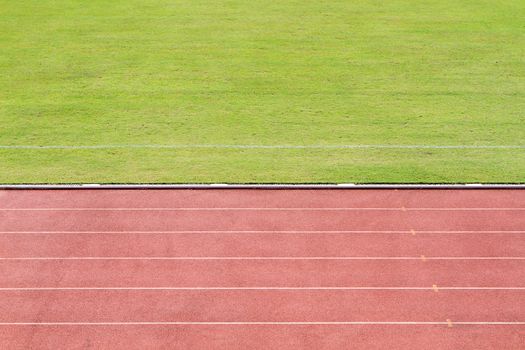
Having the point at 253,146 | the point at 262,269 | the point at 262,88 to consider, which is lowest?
the point at 262,88

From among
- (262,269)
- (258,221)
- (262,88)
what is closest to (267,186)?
(258,221)

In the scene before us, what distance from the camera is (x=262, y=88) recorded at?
19891 millimetres

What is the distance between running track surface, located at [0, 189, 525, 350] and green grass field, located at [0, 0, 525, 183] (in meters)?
1.12

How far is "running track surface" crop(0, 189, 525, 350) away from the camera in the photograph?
11.2m

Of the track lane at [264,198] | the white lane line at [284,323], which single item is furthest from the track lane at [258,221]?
the white lane line at [284,323]

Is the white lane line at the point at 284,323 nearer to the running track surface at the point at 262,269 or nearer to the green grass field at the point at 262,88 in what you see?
the running track surface at the point at 262,269

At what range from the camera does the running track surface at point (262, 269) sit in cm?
1120

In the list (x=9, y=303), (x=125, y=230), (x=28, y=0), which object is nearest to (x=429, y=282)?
(x=125, y=230)

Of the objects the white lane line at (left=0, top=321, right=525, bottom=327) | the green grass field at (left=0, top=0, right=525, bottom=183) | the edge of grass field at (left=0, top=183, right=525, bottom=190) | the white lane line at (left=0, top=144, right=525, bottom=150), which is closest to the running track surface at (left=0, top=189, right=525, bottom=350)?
the white lane line at (left=0, top=321, right=525, bottom=327)

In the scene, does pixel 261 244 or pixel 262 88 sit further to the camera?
pixel 262 88

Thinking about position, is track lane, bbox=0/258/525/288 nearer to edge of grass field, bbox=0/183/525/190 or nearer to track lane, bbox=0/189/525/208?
track lane, bbox=0/189/525/208

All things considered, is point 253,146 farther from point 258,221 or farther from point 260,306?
point 260,306

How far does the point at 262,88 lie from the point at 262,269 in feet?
27.0

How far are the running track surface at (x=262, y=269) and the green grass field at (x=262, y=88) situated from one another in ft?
3.68
